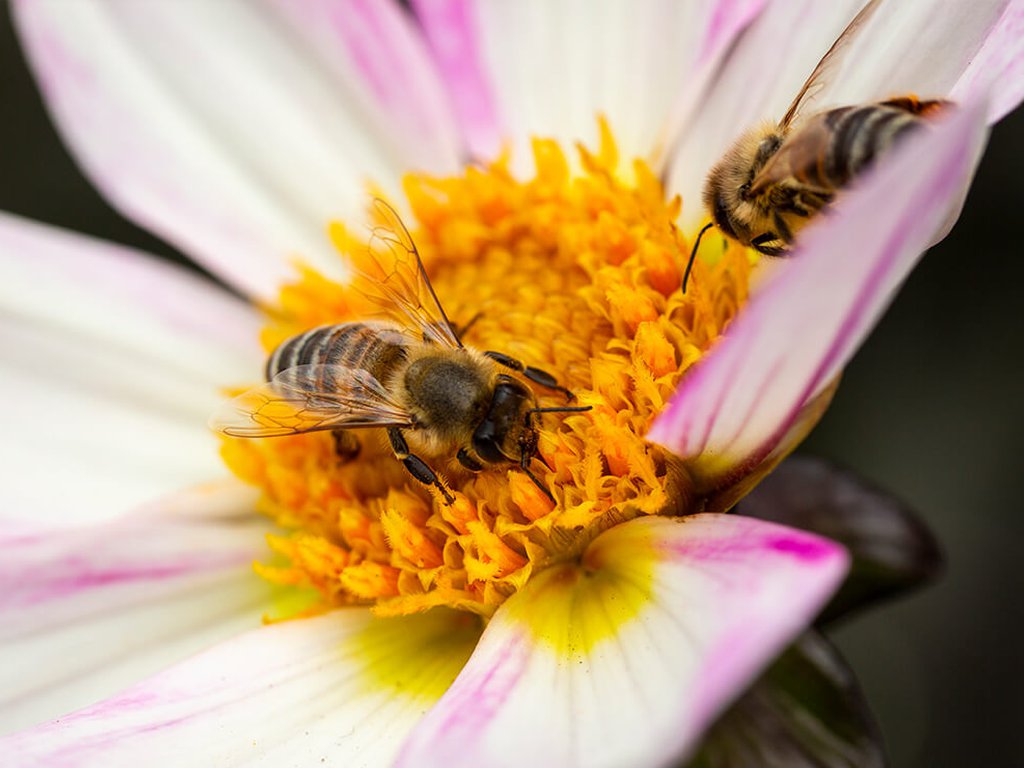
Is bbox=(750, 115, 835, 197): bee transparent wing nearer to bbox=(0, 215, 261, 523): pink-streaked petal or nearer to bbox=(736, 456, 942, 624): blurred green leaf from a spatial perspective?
bbox=(736, 456, 942, 624): blurred green leaf

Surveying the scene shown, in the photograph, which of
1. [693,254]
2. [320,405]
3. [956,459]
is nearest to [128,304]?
[320,405]

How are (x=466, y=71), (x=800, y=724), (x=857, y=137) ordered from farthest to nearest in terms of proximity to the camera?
1. (x=466, y=71)
2. (x=800, y=724)
3. (x=857, y=137)

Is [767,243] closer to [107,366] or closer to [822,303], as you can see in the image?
[822,303]

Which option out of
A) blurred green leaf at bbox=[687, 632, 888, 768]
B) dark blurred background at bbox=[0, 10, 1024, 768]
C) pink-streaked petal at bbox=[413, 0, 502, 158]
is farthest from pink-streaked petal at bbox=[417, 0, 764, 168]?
blurred green leaf at bbox=[687, 632, 888, 768]

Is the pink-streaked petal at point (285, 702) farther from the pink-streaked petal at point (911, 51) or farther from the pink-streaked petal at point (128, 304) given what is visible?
the pink-streaked petal at point (911, 51)

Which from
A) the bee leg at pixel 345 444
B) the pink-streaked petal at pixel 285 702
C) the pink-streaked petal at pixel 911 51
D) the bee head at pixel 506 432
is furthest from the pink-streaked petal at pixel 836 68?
the pink-streaked petal at pixel 285 702
